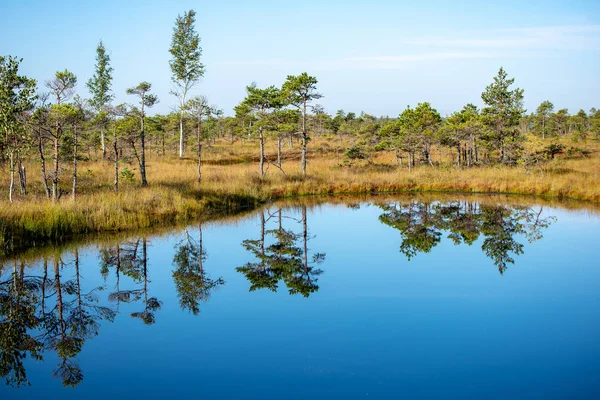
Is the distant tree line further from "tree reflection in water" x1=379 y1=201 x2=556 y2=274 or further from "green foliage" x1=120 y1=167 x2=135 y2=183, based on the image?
"tree reflection in water" x1=379 y1=201 x2=556 y2=274

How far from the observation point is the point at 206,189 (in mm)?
22828

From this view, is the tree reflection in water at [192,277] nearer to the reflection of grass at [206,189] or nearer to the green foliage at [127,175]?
the reflection of grass at [206,189]

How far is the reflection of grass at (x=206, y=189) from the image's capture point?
15391 millimetres

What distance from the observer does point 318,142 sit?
6216 cm

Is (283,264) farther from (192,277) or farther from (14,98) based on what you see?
(14,98)

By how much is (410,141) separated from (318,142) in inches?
1088

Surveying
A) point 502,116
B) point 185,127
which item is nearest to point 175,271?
point 502,116

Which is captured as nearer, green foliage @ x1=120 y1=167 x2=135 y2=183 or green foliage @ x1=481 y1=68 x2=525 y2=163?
green foliage @ x1=120 y1=167 x2=135 y2=183

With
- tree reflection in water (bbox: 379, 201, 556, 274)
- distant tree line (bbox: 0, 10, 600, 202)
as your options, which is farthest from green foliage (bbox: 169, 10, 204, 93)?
tree reflection in water (bbox: 379, 201, 556, 274)

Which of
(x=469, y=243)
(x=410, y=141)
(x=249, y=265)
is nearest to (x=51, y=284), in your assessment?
(x=249, y=265)

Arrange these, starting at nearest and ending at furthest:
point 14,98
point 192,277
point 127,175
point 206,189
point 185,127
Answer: point 192,277, point 14,98, point 206,189, point 127,175, point 185,127

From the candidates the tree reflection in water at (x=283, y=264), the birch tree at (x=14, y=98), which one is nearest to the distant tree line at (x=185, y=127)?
the birch tree at (x=14, y=98)

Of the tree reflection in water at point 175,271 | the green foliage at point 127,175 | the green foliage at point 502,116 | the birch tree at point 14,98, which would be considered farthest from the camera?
the green foliage at point 502,116

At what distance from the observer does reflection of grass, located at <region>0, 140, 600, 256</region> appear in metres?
15.4
